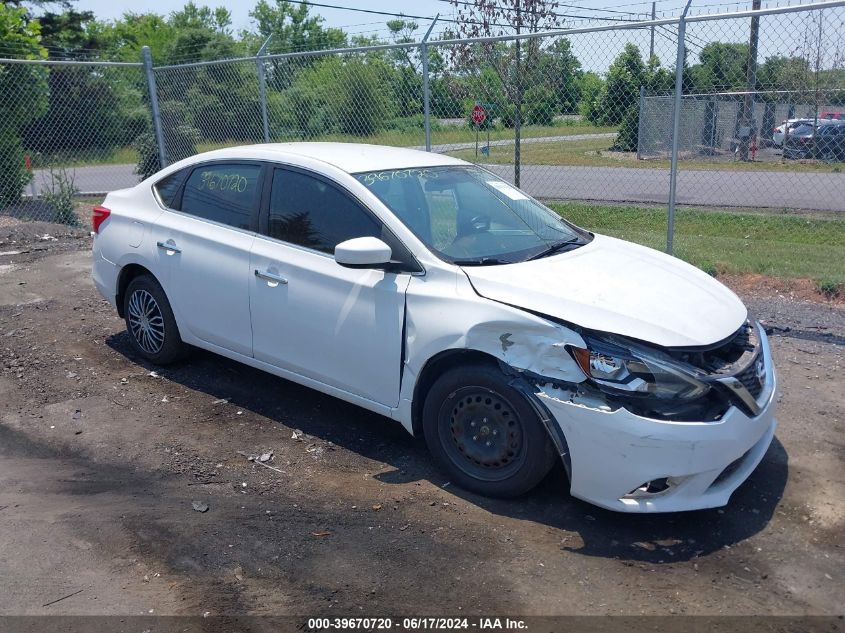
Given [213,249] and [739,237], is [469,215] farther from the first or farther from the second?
[739,237]

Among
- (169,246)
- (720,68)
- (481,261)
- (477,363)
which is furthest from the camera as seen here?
(720,68)

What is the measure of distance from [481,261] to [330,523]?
1651 mm

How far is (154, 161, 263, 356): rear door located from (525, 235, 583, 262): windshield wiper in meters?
1.89

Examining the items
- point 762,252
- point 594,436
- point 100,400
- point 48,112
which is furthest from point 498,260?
point 48,112

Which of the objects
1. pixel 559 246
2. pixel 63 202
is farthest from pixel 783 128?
pixel 63 202

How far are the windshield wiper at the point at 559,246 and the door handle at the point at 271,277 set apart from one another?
1531 mm

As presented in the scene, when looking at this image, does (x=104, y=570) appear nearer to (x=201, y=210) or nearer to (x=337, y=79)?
(x=201, y=210)

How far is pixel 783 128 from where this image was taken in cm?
872

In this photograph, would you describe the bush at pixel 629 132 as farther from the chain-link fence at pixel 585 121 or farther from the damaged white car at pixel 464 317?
the damaged white car at pixel 464 317

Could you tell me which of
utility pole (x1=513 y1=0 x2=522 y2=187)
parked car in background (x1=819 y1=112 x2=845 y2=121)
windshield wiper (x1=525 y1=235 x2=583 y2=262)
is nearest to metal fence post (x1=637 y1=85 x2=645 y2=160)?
utility pole (x1=513 y1=0 x2=522 y2=187)

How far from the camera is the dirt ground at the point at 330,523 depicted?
11.3ft

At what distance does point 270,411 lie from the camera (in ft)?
18.0

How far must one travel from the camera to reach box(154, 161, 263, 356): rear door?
527 cm

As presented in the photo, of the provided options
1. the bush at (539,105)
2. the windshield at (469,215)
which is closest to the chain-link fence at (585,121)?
the bush at (539,105)
